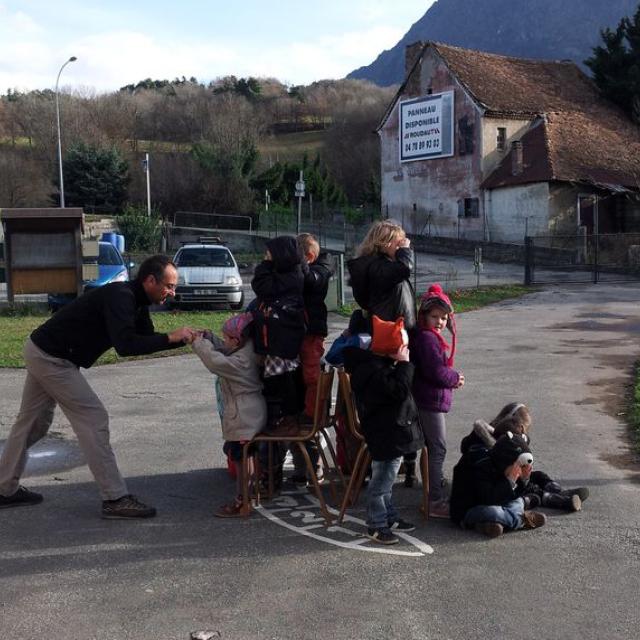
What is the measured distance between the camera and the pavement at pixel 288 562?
442cm

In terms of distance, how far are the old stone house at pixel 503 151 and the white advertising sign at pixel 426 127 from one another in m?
0.06

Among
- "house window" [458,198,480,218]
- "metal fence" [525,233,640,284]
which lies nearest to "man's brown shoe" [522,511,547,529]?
"metal fence" [525,233,640,284]

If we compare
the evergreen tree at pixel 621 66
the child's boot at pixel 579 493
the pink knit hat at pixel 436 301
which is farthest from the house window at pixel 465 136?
the pink knit hat at pixel 436 301

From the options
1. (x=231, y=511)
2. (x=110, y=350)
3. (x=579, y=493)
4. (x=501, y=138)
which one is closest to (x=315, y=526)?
(x=231, y=511)

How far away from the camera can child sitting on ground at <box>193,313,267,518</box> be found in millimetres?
5988

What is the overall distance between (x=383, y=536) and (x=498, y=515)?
2.41 ft

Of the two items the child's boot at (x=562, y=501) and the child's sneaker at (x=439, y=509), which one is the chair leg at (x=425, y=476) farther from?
the child's boot at (x=562, y=501)

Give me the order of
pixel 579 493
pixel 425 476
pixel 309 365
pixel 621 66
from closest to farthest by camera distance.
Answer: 1. pixel 425 476
2. pixel 579 493
3. pixel 309 365
4. pixel 621 66

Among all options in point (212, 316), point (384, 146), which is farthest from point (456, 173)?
point (212, 316)

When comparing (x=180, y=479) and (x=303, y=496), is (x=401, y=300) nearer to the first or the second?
(x=303, y=496)

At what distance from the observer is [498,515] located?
18.5 feet

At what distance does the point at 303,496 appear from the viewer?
6.61 metres

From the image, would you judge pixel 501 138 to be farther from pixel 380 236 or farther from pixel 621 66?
pixel 380 236

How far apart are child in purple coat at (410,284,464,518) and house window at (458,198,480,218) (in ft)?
126
